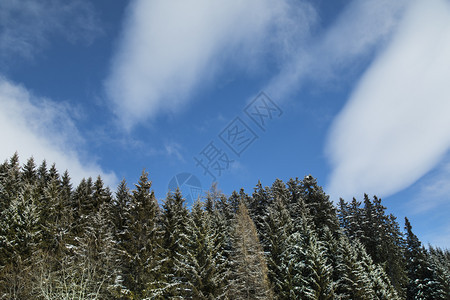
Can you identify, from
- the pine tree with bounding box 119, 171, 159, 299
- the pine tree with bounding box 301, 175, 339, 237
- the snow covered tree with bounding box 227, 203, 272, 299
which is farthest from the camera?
the pine tree with bounding box 301, 175, 339, 237

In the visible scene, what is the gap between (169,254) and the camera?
89.7 ft

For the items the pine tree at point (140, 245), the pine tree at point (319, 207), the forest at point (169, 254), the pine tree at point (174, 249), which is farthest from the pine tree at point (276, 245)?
the pine tree at point (140, 245)

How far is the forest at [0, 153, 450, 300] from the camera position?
71.7ft

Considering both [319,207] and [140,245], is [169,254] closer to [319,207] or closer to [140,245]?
[140,245]

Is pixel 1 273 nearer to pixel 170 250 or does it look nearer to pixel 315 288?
pixel 170 250

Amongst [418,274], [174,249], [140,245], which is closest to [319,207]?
[174,249]

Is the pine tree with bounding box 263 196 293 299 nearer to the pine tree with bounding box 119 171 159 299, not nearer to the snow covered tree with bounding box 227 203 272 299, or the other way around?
the snow covered tree with bounding box 227 203 272 299

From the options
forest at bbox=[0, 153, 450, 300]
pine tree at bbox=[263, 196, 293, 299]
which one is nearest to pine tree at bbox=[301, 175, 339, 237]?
forest at bbox=[0, 153, 450, 300]

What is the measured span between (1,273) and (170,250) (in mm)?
15676

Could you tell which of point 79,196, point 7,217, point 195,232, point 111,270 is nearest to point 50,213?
point 7,217

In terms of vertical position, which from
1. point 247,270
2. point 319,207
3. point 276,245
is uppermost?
point 319,207

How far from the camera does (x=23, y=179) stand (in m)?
49.8

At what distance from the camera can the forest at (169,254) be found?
21844 mm

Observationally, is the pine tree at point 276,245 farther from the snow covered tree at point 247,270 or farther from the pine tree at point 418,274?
the pine tree at point 418,274
